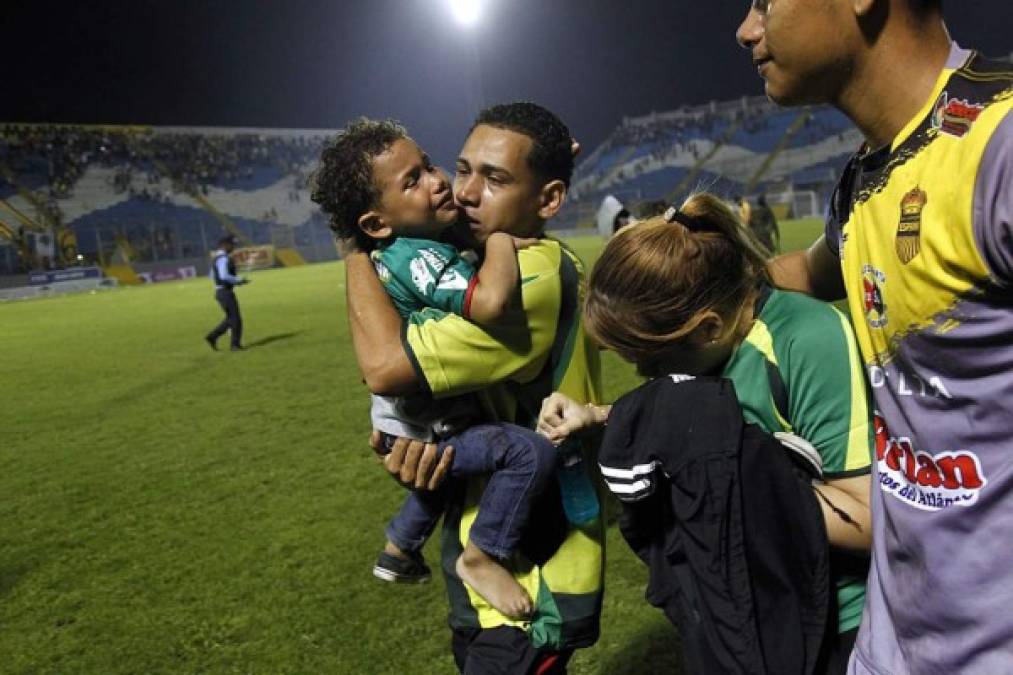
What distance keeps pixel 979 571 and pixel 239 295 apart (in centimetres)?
2511

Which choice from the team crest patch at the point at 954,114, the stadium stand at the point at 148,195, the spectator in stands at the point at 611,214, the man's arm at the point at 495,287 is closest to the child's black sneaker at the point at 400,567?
the man's arm at the point at 495,287

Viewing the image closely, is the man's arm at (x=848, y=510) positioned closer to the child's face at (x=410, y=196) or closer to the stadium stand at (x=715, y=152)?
the child's face at (x=410, y=196)

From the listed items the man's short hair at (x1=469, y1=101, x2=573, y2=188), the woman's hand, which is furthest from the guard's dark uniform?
the woman's hand

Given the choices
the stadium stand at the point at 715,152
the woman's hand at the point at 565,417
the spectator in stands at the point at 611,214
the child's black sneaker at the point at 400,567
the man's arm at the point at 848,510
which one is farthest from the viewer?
the stadium stand at the point at 715,152

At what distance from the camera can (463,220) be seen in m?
1.95

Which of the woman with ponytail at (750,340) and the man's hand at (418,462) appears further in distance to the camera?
the man's hand at (418,462)

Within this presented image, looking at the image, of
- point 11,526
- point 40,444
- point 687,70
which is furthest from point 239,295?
point 687,70

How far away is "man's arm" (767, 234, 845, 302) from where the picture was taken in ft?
5.83

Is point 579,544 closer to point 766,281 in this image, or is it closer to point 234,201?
point 766,281

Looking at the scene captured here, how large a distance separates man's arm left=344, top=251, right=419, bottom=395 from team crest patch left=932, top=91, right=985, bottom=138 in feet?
3.47

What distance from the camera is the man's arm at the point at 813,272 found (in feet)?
5.83

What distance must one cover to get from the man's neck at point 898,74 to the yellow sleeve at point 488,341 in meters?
0.73

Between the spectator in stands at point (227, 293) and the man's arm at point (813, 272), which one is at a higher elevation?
the man's arm at point (813, 272)

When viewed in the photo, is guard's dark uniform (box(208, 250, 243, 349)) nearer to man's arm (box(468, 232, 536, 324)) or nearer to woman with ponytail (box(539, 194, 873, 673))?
man's arm (box(468, 232, 536, 324))
